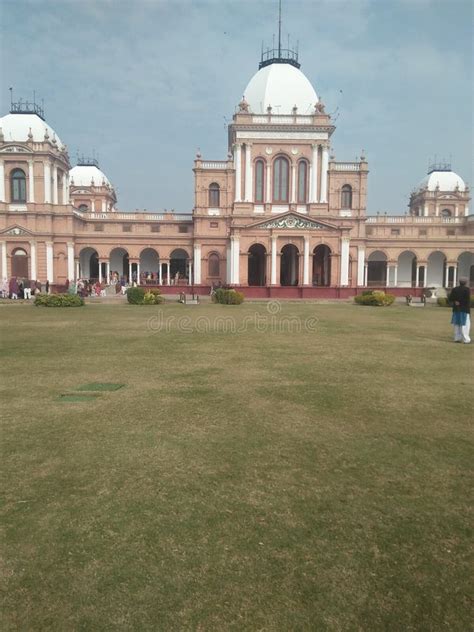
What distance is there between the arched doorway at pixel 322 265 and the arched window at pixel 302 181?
17.5 ft

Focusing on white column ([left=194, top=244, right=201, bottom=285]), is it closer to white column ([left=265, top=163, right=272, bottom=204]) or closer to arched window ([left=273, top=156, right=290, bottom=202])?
white column ([left=265, top=163, right=272, bottom=204])

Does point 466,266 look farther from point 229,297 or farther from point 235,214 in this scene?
point 229,297

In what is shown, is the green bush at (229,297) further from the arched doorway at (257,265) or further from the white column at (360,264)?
the white column at (360,264)

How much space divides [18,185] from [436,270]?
4109cm

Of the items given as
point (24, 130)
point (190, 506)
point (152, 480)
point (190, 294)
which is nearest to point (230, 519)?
point (190, 506)

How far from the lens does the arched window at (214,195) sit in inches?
1626

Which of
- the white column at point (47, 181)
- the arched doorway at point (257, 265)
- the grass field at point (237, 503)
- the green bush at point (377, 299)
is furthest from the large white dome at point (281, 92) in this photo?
the grass field at point (237, 503)

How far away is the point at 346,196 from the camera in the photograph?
42781 mm

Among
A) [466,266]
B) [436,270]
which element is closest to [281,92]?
[436,270]

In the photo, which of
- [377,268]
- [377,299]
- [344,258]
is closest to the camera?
[377,299]

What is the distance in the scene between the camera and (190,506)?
343cm

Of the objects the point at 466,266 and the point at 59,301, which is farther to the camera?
the point at 466,266

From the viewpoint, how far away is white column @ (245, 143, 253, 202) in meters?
40.4

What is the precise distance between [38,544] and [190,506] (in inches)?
41.4
